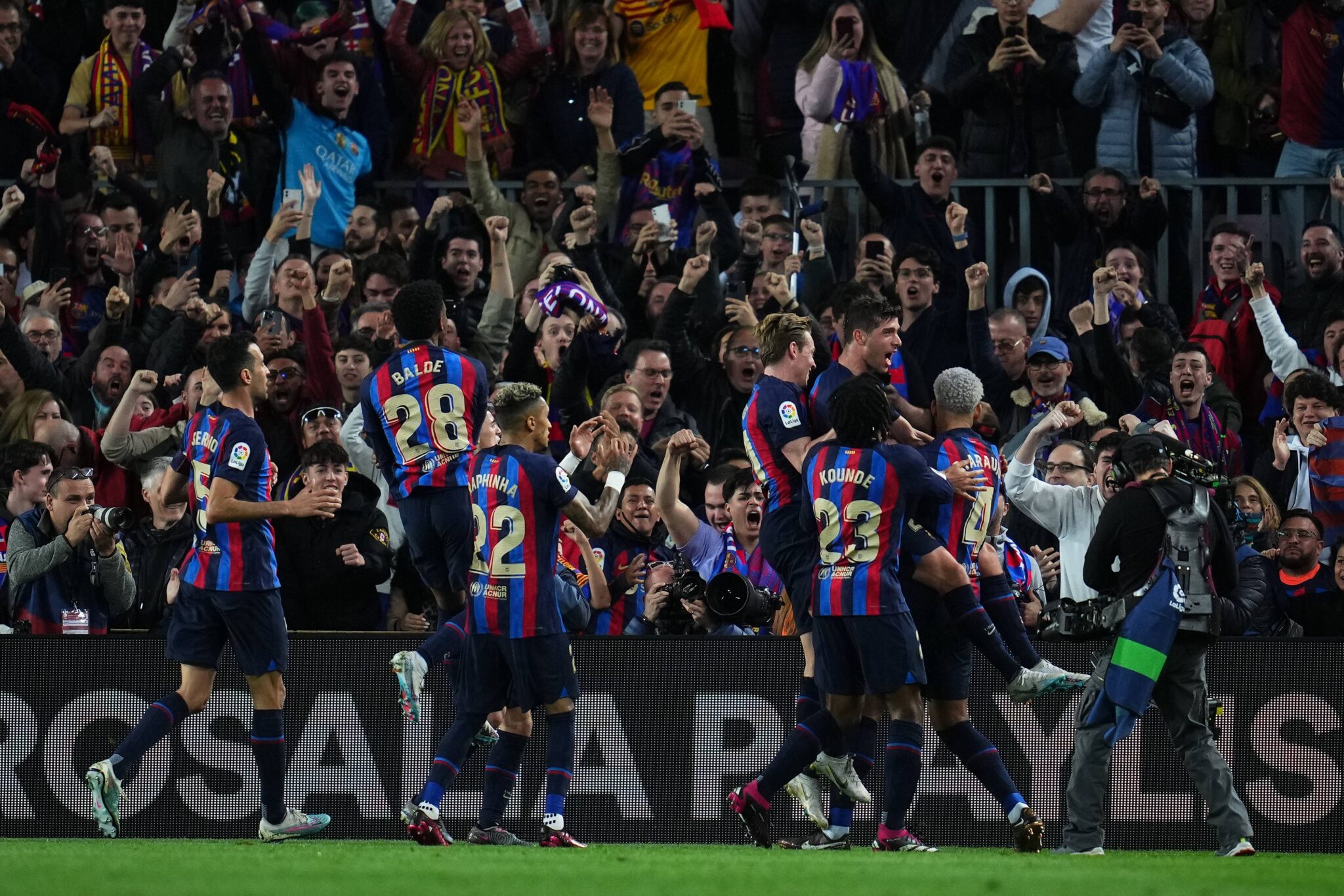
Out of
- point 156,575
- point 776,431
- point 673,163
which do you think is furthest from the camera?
point 673,163

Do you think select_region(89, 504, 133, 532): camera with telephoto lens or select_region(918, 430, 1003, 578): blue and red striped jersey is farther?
select_region(89, 504, 133, 532): camera with telephoto lens

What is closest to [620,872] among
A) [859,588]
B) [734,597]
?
[859,588]

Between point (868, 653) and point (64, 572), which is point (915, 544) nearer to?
point (868, 653)

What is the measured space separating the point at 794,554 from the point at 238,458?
2.65m

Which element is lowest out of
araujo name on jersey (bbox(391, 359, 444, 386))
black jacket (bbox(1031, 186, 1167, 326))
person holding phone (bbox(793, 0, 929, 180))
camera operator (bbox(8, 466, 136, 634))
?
camera operator (bbox(8, 466, 136, 634))

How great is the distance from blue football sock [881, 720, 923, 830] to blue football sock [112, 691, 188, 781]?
3.33 meters

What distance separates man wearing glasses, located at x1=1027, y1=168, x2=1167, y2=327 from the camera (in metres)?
13.8

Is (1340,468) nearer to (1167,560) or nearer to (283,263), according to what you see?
(1167,560)

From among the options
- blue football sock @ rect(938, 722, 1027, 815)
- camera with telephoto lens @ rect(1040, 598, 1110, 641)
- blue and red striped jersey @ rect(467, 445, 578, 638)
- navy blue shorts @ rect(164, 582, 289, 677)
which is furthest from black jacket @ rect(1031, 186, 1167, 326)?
navy blue shorts @ rect(164, 582, 289, 677)

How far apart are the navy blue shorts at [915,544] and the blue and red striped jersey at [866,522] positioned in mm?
240

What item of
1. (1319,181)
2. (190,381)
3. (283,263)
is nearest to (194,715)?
(190,381)

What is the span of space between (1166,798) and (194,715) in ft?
16.7

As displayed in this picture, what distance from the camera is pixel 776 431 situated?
30.9ft

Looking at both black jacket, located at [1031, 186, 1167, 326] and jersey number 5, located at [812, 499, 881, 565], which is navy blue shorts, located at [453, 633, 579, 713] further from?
black jacket, located at [1031, 186, 1167, 326]
